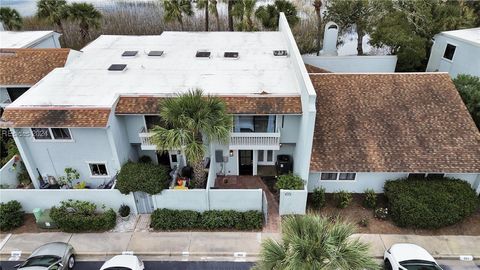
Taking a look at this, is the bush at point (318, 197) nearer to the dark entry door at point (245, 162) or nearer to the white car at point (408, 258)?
the white car at point (408, 258)

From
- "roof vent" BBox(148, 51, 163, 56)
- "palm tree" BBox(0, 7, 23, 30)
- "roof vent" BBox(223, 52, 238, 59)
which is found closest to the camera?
"roof vent" BBox(223, 52, 238, 59)

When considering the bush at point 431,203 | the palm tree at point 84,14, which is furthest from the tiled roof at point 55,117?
the palm tree at point 84,14

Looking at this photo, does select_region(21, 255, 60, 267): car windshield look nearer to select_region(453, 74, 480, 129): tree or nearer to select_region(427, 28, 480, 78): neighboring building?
select_region(453, 74, 480, 129): tree

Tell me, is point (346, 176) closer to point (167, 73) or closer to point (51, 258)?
point (167, 73)

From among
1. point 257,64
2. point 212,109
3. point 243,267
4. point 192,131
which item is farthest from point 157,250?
point 257,64

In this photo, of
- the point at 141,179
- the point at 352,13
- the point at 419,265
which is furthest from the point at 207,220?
the point at 352,13

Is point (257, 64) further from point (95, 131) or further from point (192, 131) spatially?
point (95, 131)

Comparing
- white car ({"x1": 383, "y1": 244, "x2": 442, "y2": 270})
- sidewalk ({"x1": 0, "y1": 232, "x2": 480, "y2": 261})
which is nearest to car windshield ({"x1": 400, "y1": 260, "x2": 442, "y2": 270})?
white car ({"x1": 383, "y1": 244, "x2": 442, "y2": 270})
